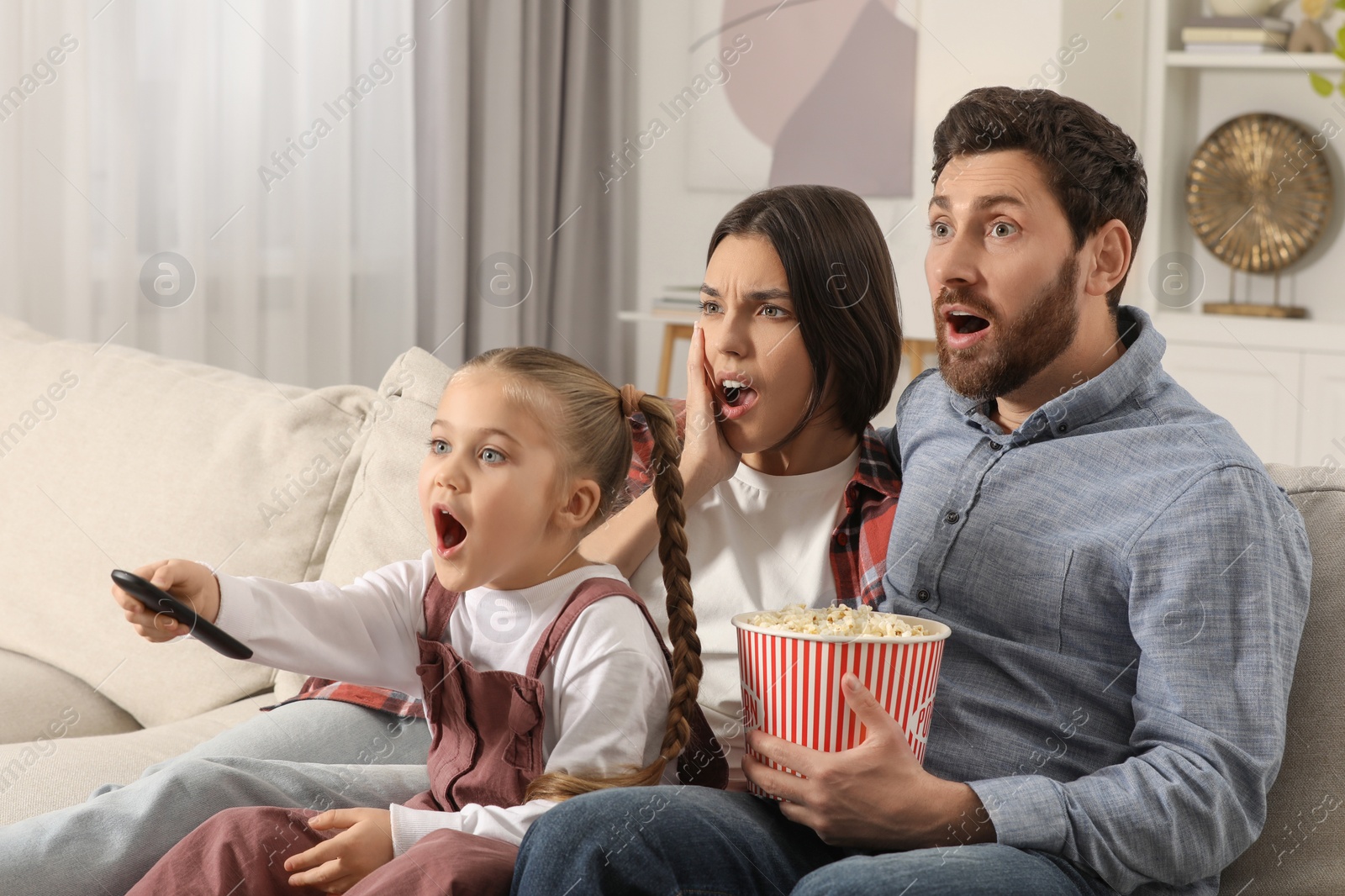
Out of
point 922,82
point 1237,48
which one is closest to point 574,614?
point 922,82

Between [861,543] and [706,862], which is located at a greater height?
[861,543]

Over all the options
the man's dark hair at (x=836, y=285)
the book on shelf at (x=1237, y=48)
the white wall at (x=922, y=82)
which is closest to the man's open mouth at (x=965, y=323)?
the man's dark hair at (x=836, y=285)

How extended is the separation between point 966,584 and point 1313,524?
14.7 inches

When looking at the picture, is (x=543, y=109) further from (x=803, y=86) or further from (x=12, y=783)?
(x=12, y=783)

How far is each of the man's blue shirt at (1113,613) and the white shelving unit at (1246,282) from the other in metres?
2.08

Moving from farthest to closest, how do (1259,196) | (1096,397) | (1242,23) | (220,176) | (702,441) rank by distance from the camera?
(1259,196), (1242,23), (220,176), (702,441), (1096,397)

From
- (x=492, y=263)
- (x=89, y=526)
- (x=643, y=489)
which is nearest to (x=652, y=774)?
(x=643, y=489)

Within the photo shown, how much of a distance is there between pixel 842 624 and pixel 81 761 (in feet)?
3.15

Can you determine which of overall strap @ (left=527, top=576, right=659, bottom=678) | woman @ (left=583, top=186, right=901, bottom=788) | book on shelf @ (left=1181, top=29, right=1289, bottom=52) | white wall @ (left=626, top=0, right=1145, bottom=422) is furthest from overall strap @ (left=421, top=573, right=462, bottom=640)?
book on shelf @ (left=1181, top=29, right=1289, bottom=52)

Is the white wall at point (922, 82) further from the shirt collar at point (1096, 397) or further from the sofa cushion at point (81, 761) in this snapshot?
the sofa cushion at point (81, 761)

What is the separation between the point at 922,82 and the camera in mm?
3516

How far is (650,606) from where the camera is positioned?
1453 millimetres

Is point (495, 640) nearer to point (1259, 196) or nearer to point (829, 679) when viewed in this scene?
point (829, 679)

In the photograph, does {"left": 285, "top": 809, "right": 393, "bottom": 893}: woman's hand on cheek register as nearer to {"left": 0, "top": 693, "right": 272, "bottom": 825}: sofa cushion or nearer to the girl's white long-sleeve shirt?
the girl's white long-sleeve shirt
